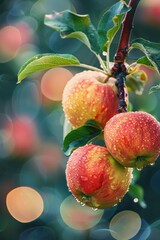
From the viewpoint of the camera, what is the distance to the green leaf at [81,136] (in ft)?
3.04

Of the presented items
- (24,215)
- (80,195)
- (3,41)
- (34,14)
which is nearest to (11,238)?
(24,215)

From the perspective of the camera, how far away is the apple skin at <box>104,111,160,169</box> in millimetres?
874

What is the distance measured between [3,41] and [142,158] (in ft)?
5.89

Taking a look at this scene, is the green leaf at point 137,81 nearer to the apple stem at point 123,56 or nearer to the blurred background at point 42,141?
the apple stem at point 123,56

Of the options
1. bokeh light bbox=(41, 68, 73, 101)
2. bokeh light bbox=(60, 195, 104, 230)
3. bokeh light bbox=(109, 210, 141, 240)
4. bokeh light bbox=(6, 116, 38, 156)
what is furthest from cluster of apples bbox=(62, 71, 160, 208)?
bokeh light bbox=(109, 210, 141, 240)

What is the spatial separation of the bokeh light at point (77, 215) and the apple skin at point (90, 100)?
1805 mm

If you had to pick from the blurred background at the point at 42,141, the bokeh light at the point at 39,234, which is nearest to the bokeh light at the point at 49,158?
the blurred background at the point at 42,141

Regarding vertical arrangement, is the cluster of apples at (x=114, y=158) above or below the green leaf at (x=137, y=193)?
above

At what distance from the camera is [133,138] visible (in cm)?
88

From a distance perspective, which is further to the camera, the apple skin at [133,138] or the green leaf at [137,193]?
the green leaf at [137,193]

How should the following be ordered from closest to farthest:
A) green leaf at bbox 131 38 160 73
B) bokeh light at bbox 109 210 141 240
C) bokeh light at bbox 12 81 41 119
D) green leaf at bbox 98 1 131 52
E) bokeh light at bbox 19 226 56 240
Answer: green leaf at bbox 131 38 160 73 < green leaf at bbox 98 1 131 52 < bokeh light at bbox 12 81 41 119 < bokeh light at bbox 19 226 56 240 < bokeh light at bbox 109 210 141 240

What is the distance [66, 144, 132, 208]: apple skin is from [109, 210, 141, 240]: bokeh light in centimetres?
215

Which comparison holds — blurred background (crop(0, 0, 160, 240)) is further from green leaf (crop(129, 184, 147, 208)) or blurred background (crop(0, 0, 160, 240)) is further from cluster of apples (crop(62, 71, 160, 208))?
cluster of apples (crop(62, 71, 160, 208))

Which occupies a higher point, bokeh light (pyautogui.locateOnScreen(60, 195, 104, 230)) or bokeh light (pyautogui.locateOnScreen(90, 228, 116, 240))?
bokeh light (pyautogui.locateOnScreen(60, 195, 104, 230))
